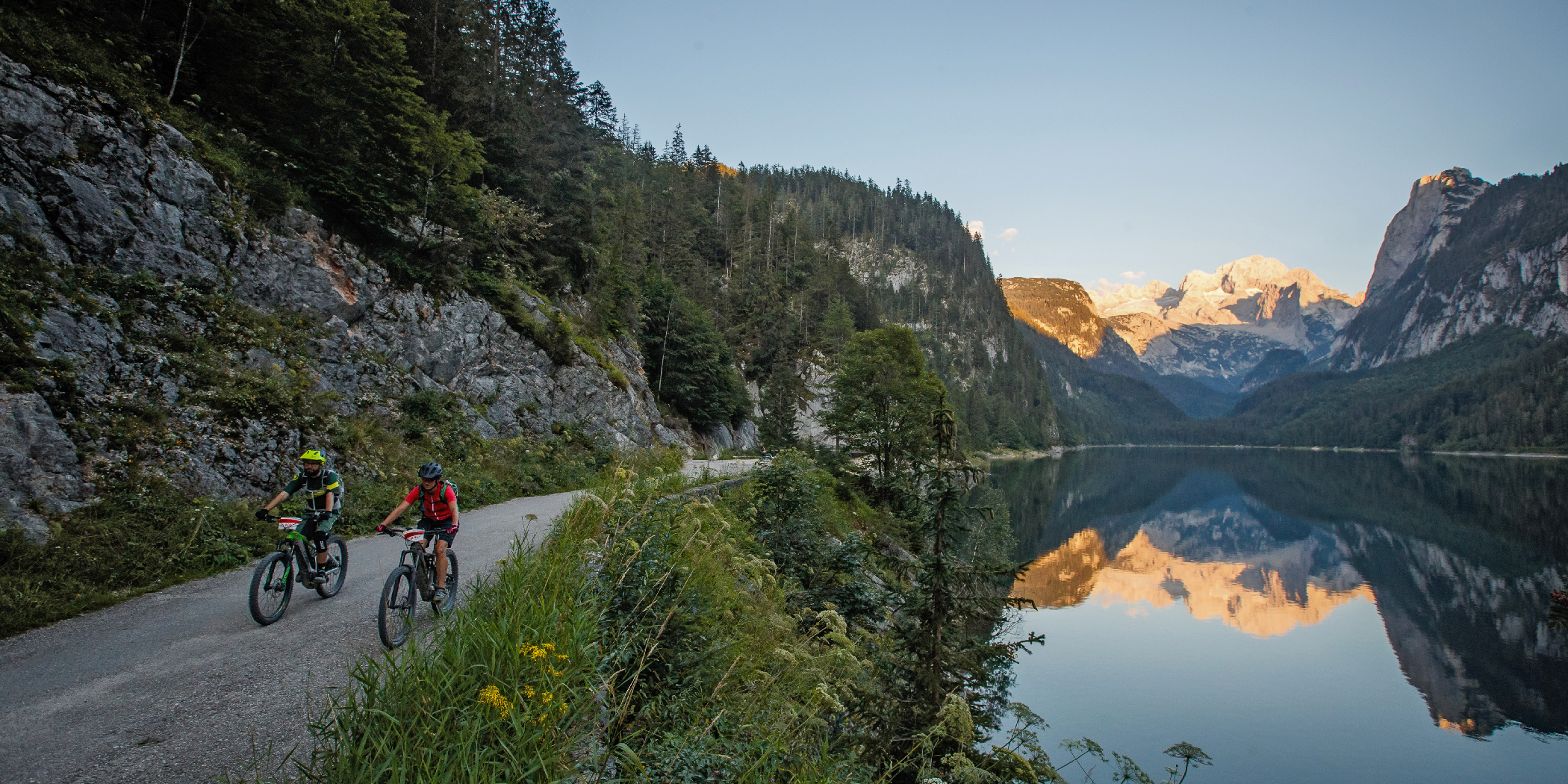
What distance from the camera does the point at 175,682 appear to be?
525cm

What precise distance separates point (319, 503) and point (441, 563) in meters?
2.07

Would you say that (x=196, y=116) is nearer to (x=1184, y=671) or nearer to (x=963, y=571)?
(x=963, y=571)

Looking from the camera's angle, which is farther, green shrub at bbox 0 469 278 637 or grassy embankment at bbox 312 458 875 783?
green shrub at bbox 0 469 278 637

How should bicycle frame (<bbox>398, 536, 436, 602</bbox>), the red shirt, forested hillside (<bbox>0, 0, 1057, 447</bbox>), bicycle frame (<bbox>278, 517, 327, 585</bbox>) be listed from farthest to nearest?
forested hillside (<bbox>0, 0, 1057, 447</bbox>), bicycle frame (<bbox>278, 517, 327, 585</bbox>), the red shirt, bicycle frame (<bbox>398, 536, 436, 602</bbox>)

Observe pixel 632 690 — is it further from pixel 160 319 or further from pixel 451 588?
pixel 160 319

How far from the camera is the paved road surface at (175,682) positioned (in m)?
4.12

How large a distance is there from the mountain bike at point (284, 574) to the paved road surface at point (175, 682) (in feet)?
0.64

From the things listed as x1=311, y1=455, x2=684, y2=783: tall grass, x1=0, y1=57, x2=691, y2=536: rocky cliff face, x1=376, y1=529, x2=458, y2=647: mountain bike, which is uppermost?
x1=0, y1=57, x2=691, y2=536: rocky cliff face

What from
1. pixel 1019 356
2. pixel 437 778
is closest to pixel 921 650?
pixel 437 778

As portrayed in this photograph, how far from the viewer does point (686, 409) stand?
38.2m

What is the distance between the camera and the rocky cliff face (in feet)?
30.5

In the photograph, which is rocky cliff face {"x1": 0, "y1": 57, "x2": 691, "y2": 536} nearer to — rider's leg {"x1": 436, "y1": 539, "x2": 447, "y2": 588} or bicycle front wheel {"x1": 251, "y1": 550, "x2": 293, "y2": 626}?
bicycle front wheel {"x1": 251, "y1": 550, "x2": 293, "y2": 626}

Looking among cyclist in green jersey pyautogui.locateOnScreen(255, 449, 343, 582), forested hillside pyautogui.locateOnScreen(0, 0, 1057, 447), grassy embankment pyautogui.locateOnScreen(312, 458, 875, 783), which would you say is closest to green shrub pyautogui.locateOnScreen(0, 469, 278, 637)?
cyclist in green jersey pyautogui.locateOnScreen(255, 449, 343, 582)

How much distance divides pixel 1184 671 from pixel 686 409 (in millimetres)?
27183
